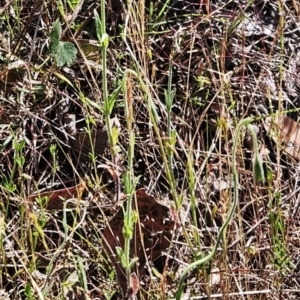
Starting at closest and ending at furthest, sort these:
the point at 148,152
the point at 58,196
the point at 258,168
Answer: the point at 258,168
the point at 58,196
the point at 148,152

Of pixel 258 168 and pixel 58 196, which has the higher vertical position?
pixel 258 168

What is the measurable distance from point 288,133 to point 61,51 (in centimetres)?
64

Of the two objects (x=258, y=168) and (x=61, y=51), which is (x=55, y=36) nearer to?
(x=61, y=51)

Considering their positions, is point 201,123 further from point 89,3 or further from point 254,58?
point 89,3

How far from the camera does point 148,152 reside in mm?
1794

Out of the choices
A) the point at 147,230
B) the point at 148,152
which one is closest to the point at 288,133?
the point at 148,152

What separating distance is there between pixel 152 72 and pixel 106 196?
14.0 inches

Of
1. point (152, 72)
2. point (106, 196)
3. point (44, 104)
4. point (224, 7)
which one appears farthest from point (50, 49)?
point (224, 7)

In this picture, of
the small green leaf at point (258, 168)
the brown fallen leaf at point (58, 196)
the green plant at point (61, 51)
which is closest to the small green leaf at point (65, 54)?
the green plant at point (61, 51)

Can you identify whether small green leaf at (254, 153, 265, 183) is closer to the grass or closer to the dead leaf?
the grass

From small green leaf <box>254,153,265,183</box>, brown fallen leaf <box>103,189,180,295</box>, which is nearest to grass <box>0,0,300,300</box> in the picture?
brown fallen leaf <box>103,189,180,295</box>

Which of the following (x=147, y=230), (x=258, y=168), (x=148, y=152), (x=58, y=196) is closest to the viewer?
(x=258, y=168)

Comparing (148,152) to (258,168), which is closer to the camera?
(258,168)

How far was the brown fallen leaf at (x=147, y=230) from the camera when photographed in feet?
5.12
